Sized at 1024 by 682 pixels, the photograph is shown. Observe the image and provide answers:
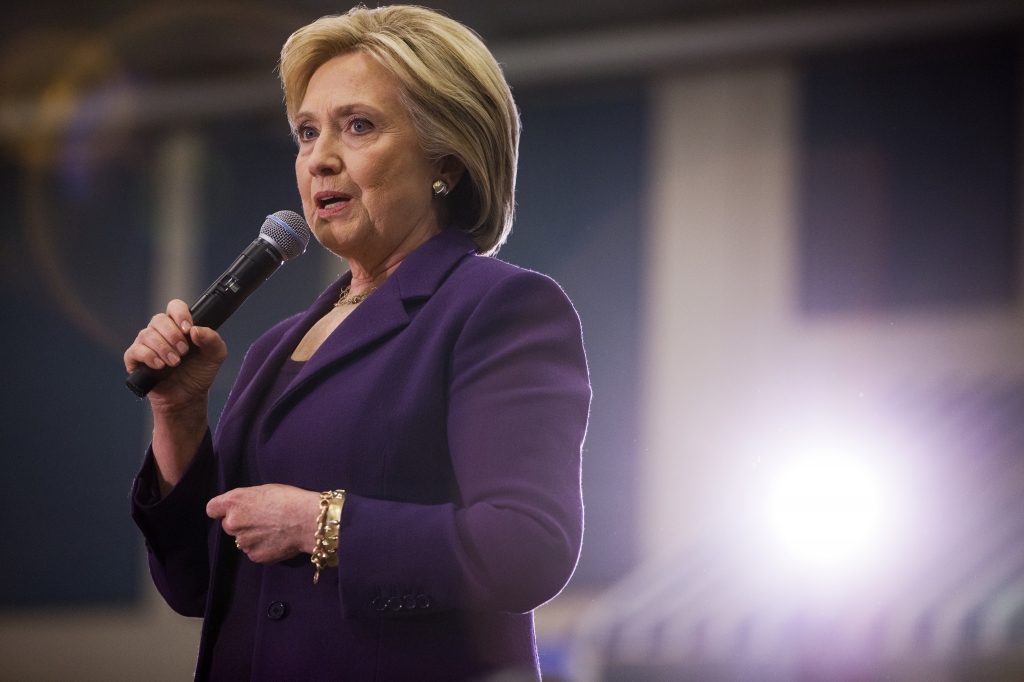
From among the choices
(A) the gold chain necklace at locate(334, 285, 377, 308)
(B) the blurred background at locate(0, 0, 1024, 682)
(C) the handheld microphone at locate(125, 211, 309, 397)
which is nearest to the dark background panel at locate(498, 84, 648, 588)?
(B) the blurred background at locate(0, 0, 1024, 682)

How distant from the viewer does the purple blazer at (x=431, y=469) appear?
1097 millimetres

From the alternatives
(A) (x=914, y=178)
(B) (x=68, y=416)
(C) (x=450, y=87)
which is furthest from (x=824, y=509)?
(B) (x=68, y=416)

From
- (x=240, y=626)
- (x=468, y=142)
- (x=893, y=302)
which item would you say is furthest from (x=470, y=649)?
(x=893, y=302)

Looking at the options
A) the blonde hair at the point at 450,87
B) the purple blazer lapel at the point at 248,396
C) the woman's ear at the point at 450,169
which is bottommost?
the purple blazer lapel at the point at 248,396

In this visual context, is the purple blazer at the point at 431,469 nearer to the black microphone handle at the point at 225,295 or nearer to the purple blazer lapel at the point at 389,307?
the purple blazer lapel at the point at 389,307

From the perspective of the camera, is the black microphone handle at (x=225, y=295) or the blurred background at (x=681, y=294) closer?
the black microphone handle at (x=225, y=295)

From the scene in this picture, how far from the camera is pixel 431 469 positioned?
1195 millimetres

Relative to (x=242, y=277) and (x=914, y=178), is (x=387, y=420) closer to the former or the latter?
(x=242, y=277)

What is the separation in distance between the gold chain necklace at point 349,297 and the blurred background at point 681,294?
1.67 m

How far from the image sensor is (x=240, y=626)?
1.29m

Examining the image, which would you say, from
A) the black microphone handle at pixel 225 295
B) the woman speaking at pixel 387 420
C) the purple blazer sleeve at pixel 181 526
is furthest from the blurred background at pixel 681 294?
the black microphone handle at pixel 225 295

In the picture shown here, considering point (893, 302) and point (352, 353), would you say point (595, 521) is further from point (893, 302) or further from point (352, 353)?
point (352, 353)

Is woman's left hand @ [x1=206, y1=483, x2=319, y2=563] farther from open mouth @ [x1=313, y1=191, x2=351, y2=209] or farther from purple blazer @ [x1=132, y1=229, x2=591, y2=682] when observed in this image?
open mouth @ [x1=313, y1=191, x2=351, y2=209]

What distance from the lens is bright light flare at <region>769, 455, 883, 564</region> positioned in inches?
129
